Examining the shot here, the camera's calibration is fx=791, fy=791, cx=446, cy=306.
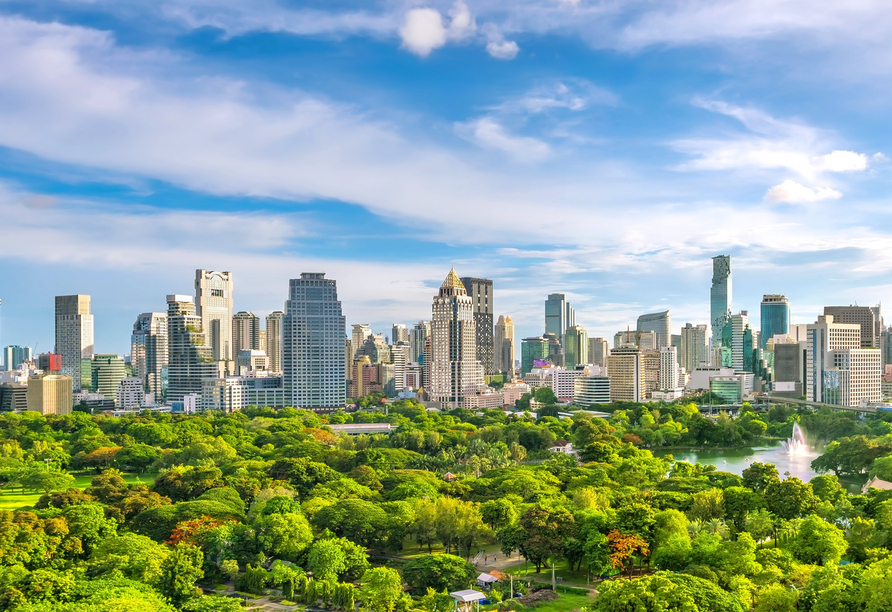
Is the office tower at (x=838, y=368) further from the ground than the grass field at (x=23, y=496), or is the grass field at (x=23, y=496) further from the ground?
the office tower at (x=838, y=368)

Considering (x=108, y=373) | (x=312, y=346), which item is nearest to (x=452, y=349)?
(x=312, y=346)

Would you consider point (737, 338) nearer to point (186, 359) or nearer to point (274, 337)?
point (274, 337)

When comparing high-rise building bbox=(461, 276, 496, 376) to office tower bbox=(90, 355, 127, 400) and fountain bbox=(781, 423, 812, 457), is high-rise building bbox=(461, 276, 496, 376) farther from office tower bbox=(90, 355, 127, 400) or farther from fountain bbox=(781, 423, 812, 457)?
fountain bbox=(781, 423, 812, 457)

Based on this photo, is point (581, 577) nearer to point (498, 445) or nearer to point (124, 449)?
point (498, 445)

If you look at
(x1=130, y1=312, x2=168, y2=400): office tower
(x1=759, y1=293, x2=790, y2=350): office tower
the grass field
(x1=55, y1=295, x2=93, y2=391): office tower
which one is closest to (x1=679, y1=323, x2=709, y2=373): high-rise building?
(x1=759, y1=293, x2=790, y2=350): office tower

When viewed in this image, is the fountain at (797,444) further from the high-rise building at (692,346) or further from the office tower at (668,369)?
the high-rise building at (692,346)

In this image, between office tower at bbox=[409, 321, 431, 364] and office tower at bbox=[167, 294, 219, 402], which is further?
office tower at bbox=[409, 321, 431, 364]

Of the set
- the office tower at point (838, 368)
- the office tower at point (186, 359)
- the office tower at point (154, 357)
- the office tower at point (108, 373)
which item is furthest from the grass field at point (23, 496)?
the office tower at point (108, 373)
